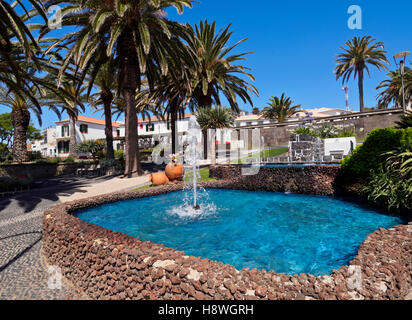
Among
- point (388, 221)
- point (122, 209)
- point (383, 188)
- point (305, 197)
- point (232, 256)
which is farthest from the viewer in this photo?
point (305, 197)

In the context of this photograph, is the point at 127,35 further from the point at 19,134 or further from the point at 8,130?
the point at 8,130

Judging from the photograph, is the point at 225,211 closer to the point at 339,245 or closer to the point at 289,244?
the point at 289,244

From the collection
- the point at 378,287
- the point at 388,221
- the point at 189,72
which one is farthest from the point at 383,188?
the point at 189,72

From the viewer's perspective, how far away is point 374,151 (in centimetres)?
803

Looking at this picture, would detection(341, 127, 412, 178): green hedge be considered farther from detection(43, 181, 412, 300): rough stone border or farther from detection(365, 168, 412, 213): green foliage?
detection(43, 181, 412, 300): rough stone border

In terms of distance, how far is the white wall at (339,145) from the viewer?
14.4 m

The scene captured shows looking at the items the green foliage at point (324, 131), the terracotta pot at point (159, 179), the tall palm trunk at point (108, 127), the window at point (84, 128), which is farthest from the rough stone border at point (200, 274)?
the window at point (84, 128)

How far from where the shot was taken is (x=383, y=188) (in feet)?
23.8

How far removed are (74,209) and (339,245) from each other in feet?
27.5

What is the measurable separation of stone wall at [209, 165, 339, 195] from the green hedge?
53.7 inches

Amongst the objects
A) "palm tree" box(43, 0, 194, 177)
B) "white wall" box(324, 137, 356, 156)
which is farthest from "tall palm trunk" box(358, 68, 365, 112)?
"palm tree" box(43, 0, 194, 177)

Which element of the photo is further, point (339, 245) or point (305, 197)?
point (305, 197)

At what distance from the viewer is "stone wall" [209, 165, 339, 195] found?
1034 centimetres

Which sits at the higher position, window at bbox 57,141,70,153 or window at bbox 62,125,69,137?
window at bbox 62,125,69,137
